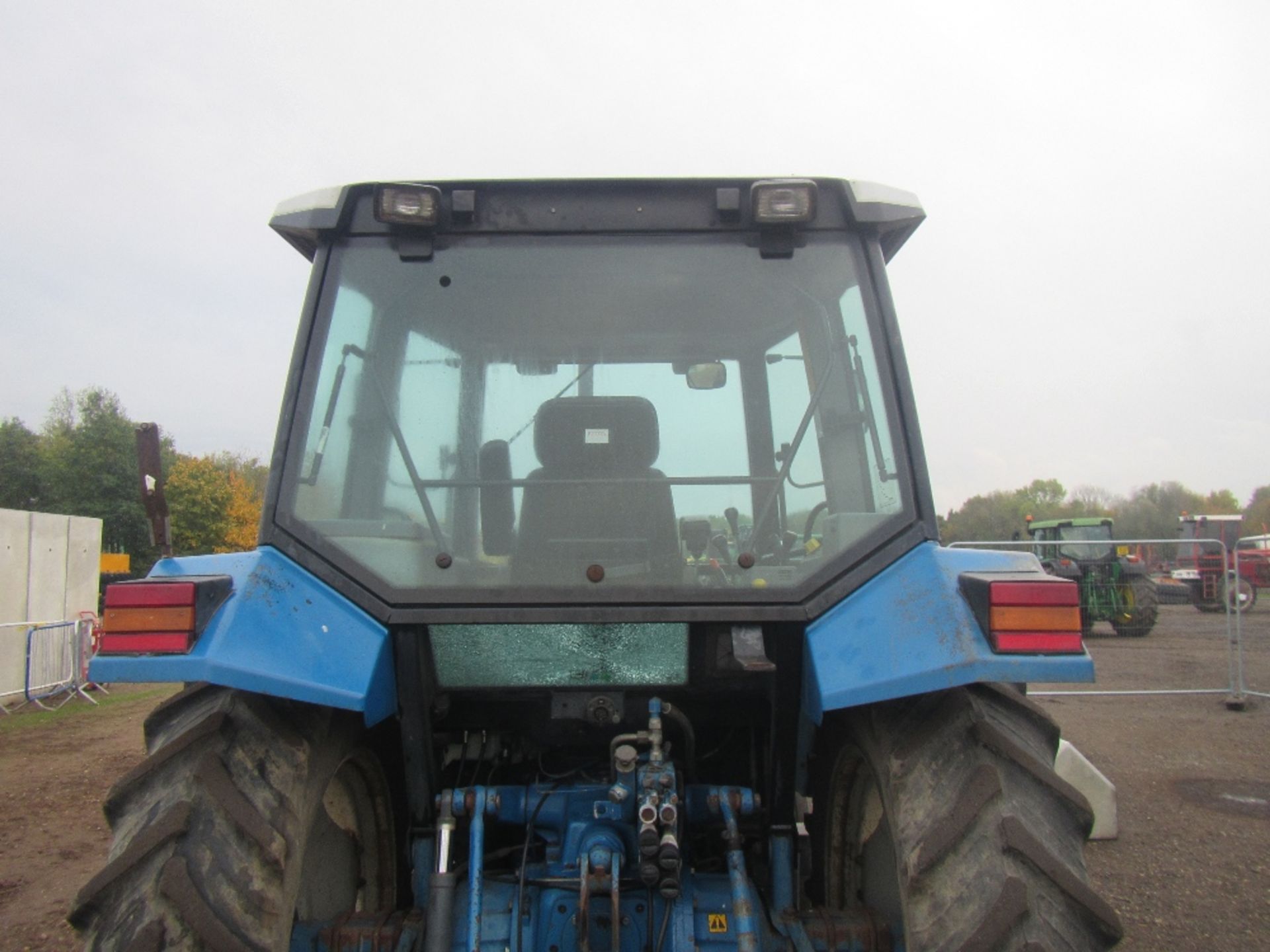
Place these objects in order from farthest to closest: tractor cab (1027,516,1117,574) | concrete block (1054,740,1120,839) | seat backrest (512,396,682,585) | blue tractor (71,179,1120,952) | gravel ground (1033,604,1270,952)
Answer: tractor cab (1027,516,1117,574) → concrete block (1054,740,1120,839) → gravel ground (1033,604,1270,952) → seat backrest (512,396,682,585) → blue tractor (71,179,1120,952)

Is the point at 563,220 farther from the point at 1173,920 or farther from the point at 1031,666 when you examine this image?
the point at 1173,920

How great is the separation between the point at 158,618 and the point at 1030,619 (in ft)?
5.86

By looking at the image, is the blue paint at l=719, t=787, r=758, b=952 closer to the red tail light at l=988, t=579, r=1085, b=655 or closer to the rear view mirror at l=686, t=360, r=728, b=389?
the red tail light at l=988, t=579, r=1085, b=655

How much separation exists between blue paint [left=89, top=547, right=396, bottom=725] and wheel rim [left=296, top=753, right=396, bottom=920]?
0.36 metres

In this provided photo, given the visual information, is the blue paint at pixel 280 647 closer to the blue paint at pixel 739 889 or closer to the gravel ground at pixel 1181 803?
the blue paint at pixel 739 889

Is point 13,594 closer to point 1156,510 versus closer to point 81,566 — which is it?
point 81,566

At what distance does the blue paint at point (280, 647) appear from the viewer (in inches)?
75.1

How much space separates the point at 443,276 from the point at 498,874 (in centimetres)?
159

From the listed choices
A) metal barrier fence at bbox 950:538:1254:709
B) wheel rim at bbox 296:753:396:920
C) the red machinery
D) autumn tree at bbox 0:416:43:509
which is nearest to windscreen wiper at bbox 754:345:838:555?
wheel rim at bbox 296:753:396:920

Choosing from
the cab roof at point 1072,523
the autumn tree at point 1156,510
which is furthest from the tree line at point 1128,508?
the cab roof at point 1072,523

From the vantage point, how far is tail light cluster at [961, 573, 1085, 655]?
6.38ft

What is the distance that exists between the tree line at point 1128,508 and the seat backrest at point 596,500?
43.0m

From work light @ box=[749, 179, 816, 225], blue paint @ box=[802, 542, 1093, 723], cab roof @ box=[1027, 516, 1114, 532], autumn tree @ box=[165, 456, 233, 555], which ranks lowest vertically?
blue paint @ box=[802, 542, 1093, 723]

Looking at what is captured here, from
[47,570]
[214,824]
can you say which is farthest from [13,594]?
[214,824]
